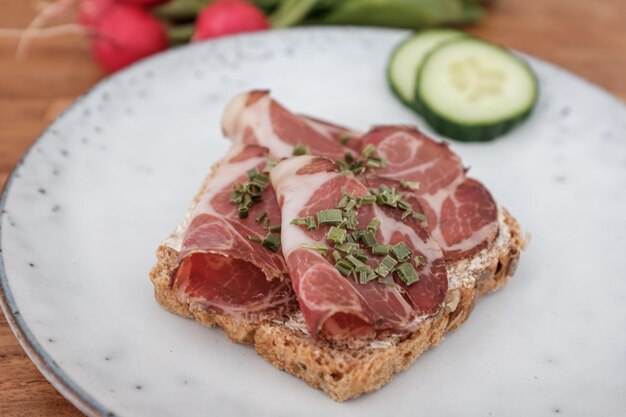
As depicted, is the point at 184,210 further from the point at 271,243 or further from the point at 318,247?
the point at 318,247

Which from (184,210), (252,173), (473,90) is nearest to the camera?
(252,173)

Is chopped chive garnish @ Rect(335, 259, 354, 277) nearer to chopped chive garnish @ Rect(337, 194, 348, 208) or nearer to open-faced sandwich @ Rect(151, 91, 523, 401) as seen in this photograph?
open-faced sandwich @ Rect(151, 91, 523, 401)

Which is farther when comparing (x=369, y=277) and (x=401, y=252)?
(x=401, y=252)

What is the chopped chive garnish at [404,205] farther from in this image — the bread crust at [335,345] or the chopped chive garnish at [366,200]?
the bread crust at [335,345]

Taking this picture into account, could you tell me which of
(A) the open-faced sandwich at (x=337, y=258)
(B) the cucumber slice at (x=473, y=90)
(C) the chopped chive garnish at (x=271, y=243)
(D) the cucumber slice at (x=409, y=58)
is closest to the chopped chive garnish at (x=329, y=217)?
(A) the open-faced sandwich at (x=337, y=258)

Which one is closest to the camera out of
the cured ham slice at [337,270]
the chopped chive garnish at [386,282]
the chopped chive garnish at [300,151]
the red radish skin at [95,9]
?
the cured ham slice at [337,270]

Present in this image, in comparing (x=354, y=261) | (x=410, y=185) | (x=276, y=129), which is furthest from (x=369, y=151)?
(x=354, y=261)

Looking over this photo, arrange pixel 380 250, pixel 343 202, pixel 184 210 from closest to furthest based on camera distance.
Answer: pixel 380 250 < pixel 343 202 < pixel 184 210
